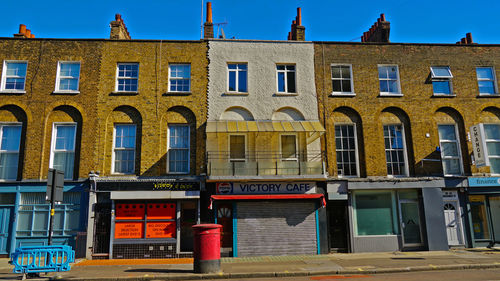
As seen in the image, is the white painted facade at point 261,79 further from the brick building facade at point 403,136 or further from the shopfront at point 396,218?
the shopfront at point 396,218

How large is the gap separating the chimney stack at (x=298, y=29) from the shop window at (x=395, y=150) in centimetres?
612

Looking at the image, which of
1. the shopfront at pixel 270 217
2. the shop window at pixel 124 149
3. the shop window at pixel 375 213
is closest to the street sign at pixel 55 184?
the shop window at pixel 124 149

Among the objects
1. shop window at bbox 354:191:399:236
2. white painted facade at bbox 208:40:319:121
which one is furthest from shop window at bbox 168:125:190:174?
shop window at bbox 354:191:399:236

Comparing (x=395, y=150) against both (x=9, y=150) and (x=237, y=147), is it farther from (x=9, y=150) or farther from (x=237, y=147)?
(x=9, y=150)

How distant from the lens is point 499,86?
19.0 meters

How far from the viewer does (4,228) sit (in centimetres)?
1605

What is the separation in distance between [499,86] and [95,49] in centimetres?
1975

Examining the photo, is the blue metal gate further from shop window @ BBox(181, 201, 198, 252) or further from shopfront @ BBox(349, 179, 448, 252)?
shopfront @ BBox(349, 179, 448, 252)

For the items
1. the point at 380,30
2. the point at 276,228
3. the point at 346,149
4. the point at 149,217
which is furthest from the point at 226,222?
the point at 380,30

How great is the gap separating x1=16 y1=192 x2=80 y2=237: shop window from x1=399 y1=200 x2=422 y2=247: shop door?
562 inches

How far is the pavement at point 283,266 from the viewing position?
1148cm

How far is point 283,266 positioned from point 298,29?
11.8m

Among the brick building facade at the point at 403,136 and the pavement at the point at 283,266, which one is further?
the brick building facade at the point at 403,136

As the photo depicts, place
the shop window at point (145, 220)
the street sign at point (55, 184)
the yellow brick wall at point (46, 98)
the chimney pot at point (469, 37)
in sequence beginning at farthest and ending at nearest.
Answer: the chimney pot at point (469, 37), the yellow brick wall at point (46, 98), the shop window at point (145, 220), the street sign at point (55, 184)
